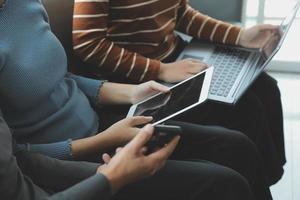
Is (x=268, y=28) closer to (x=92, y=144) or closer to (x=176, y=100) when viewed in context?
(x=176, y=100)

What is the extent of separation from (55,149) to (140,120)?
0.66ft

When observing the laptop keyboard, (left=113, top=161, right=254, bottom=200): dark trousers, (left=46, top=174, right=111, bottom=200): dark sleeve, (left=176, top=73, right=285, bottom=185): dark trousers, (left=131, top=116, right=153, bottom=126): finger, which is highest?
(left=46, top=174, right=111, bottom=200): dark sleeve

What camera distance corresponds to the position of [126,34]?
1.26 m

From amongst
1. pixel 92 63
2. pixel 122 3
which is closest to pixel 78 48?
pixel 92 63

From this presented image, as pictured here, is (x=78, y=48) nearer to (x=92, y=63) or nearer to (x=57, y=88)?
(x=92, y=63)

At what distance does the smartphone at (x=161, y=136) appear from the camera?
91 cm

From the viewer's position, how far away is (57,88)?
106 centimetres

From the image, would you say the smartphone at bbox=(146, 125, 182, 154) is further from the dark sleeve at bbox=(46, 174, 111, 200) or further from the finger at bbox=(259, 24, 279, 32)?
the finger at bbox=(259, 24, 279, 32)

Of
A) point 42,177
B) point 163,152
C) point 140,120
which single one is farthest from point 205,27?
point 42,177

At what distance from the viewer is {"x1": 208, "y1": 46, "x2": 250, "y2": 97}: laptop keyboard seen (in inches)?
47.9

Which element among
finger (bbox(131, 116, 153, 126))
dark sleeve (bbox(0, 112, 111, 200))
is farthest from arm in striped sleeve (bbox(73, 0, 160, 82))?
dark sleeve (bbox(0, 112, 111, 200))

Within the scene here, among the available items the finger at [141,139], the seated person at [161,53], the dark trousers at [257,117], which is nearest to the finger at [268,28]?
the seated person at [161,53]

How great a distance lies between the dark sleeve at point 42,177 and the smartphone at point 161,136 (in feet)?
0.44

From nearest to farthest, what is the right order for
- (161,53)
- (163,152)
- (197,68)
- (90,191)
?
(90,191)
(163,152)
(197,68)
(161,53)
